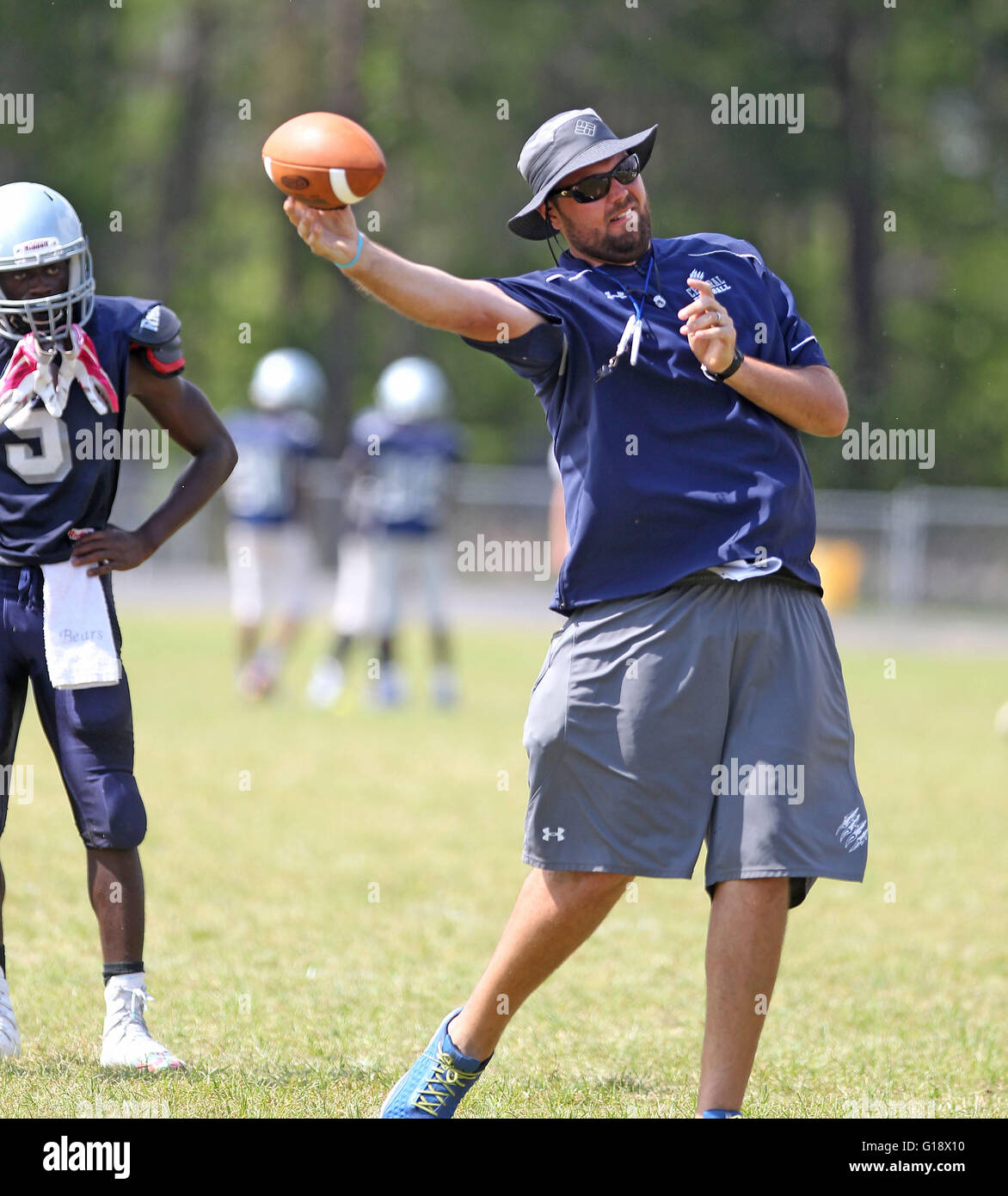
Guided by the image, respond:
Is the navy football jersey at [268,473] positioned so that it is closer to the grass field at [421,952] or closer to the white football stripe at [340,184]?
the grass field at [421,952]

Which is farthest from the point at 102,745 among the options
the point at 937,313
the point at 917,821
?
the point at 937,313

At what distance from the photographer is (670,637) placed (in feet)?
12.0

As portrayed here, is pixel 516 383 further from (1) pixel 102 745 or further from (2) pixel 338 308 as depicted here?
(1) pixel 102 745

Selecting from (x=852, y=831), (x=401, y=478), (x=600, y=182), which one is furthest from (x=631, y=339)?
(x=401, y=478)

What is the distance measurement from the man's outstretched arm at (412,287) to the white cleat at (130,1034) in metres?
1.91

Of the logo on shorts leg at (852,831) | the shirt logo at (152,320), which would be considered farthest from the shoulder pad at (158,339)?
the logo on shorts leg at (852,831)

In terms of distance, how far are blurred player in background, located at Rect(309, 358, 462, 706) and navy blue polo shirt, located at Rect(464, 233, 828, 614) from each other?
9.55 meters

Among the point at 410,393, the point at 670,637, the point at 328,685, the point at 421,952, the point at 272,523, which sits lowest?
the point at 421,952

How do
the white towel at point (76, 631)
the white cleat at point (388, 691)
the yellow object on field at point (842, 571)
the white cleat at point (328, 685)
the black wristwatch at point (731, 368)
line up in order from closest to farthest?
the black wristwatch at point (731, 368) → the white towel at point (76, 631) → the white cleat at point (328, 685) → the white cleat at point (388, 691) → the yellow object on field at point (842, 571)

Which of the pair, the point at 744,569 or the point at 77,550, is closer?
the point at 744,569

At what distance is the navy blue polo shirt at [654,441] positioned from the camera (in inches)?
143

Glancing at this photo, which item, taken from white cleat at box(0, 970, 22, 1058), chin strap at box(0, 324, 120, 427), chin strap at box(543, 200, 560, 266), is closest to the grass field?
white cleat at box(0, 970, 22, 1058)

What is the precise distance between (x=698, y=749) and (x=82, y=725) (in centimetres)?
157

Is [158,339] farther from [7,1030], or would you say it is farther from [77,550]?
[7,1030]
